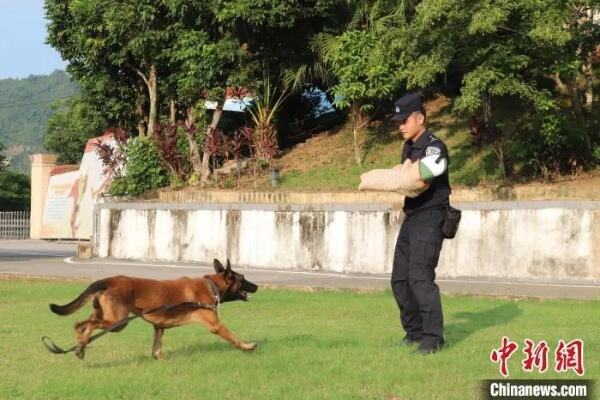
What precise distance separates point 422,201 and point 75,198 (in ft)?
109

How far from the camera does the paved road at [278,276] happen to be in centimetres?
1481

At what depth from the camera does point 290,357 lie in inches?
290

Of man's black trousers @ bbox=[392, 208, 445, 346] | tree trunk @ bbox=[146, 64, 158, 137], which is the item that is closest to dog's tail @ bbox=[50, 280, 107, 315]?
man's black trousers @ bbox=[392, 208, 445, 346]

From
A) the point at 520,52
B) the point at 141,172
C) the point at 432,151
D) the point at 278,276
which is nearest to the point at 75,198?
the point at 141,172

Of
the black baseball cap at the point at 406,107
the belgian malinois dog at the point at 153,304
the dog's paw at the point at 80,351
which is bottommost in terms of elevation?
the dog's paw at the point at 80,351

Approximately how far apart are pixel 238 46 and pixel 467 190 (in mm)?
10172

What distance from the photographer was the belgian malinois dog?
23.7ft

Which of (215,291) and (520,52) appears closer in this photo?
(215,291)

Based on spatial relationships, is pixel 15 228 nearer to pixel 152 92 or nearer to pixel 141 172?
pixel 152 92

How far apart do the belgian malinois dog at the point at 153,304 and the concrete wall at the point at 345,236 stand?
1128cm

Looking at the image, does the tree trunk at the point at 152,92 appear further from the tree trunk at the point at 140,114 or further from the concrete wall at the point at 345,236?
the concrete wall at the point at 345,236

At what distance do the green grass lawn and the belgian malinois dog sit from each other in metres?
0.28

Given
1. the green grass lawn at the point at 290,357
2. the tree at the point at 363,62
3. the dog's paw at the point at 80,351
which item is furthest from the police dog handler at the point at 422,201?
the tree at the point at 363,62

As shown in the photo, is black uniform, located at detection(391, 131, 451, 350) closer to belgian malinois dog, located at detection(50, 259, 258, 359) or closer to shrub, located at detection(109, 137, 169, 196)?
belgian malinois dog, located at detection(50, 259, 258, 359)
